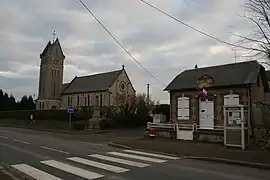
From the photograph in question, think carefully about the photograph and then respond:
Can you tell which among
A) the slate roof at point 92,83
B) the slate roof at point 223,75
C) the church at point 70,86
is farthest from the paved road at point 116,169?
the slate roof at point 92,83

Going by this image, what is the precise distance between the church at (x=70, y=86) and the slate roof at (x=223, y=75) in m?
32.2

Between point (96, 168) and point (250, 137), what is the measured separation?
34.2 feet

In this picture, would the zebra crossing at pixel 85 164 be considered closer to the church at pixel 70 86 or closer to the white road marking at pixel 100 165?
the white road marking at pixel 100 165

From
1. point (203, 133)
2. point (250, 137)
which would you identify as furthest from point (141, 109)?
point (250, 137)

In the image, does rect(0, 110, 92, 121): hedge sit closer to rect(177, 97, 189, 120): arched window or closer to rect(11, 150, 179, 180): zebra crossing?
rect(177, 97, 189, 120): arched window

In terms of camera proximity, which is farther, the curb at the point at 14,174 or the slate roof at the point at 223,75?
the slate roof at the point at 223,75

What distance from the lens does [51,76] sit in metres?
71.9

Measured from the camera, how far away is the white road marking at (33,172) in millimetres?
9031

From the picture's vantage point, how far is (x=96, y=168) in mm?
10664

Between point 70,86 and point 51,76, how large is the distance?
492cm

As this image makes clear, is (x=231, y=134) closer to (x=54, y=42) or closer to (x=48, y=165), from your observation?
(x=48, y=165)

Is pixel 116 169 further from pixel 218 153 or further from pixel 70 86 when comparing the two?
pixel 70 86

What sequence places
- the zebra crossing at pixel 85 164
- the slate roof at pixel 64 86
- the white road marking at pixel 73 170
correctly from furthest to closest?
1. the slate roof at pixel 64 86
2. the zebra crossing at pixel 85 164
3. the white road marking at pixel 73 170

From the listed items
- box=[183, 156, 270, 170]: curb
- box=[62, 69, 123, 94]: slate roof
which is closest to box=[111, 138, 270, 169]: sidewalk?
box=[183, 156, 270, 170]: curb
